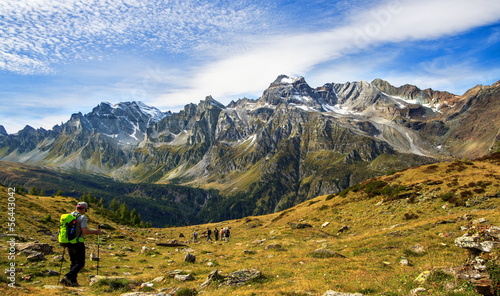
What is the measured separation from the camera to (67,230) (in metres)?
15.5

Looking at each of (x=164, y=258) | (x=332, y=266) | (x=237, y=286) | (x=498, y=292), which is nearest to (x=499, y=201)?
(x=332, y=266)

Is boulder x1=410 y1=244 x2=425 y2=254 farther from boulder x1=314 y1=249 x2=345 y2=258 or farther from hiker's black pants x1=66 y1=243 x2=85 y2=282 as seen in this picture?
hiker's black pants x1=66 y1=243 x2=85 y2=282

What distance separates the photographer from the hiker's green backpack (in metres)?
15.4

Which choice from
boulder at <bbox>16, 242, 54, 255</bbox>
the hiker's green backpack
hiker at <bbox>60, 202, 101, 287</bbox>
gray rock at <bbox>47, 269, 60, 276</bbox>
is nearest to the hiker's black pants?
hiker at <bbox>60, 202, 101, 287</bbox>

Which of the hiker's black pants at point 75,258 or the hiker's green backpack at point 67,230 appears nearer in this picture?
the hiker's green backpack at point 67,230

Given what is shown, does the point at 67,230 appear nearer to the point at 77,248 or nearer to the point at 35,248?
the point at 77,248

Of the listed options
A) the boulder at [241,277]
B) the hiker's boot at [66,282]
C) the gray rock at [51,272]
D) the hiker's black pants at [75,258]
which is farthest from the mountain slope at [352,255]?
the hiker's black pants at [75,258]

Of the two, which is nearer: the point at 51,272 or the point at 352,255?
the point at 51,272

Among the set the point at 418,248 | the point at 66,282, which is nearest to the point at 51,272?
the point at 66,282

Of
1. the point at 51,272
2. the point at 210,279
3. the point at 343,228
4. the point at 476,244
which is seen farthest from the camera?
the point at 343,228

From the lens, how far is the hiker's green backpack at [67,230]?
15.4m

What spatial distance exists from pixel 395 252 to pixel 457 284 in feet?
38.1

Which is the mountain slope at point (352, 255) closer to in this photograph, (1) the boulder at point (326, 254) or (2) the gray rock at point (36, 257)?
(1) the boulder at point (326, 254)

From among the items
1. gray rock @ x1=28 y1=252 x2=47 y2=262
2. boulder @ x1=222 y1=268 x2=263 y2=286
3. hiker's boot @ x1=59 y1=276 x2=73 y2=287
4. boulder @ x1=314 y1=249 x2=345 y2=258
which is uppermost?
hiker's boot @ x1=59 y1=276 x2=73 y2=287
